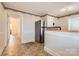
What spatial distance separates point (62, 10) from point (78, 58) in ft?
3.00

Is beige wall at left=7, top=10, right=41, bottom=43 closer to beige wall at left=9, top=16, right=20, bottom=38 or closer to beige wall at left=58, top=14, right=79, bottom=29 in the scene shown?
beige wall at left=9, top=16, right=20, bottom=38

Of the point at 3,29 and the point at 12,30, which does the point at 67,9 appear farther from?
the point at 3,29

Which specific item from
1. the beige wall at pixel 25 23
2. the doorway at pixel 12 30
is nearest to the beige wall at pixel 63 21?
the beige wall at pixel 25 23

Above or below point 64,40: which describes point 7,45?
below

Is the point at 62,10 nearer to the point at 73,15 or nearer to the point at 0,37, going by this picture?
the point at 73,15

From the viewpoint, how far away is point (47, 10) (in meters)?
1.79

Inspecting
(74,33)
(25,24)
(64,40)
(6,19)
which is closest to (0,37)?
(6,19)

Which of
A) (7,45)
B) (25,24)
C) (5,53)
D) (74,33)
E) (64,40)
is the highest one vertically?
(25,24)

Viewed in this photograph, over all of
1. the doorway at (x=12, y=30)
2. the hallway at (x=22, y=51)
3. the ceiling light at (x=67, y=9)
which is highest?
the ceiling light at (x=67, y=9)

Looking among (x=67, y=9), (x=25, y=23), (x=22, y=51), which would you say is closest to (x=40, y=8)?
(x=67, y=9)

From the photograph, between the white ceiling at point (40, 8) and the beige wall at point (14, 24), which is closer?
the white ceiling at point (40, 8)

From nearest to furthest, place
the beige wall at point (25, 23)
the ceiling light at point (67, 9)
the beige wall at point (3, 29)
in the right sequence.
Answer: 1. the ceiling light at point (67, 9)
2. the beige wall at point (3, 29)
3. the beige wall at point (25, 23)

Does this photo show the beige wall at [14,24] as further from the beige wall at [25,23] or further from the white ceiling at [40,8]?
the white ceiling at [40,8]

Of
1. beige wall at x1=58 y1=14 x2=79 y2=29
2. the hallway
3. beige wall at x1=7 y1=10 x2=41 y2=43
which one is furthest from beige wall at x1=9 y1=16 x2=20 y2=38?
beige wall at x1=58 y1=14 x2=79 y2=29
